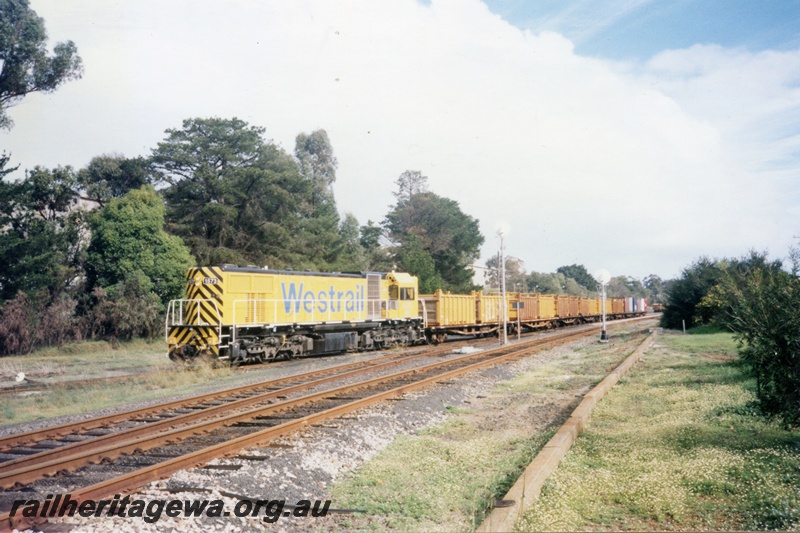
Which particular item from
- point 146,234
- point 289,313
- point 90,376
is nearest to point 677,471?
point 289,313

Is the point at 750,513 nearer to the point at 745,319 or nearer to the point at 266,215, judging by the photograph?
the point at 745,319

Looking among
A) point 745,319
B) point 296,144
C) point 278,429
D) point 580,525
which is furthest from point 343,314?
point 296,144

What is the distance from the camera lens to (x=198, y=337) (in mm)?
17922

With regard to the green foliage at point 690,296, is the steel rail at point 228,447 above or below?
below

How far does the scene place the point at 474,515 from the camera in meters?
5.03

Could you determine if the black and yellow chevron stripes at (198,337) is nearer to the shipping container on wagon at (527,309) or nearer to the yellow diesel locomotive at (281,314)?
the yellow diesel locomotive at (281,314)

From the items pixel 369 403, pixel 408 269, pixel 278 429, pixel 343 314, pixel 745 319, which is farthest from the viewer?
pixel 408 269

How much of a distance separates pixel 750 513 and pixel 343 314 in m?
18.5

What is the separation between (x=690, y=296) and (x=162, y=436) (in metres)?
30.7

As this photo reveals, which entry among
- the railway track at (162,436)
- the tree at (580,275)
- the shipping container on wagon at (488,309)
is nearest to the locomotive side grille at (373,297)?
the shipping container on wagon at (488,309)

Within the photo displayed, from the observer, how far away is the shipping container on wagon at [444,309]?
27344 mm

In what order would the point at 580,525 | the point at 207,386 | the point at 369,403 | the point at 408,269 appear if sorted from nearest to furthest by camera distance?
the point at 580,525
the point at 369,403
the point at 207,386
the point at 408,269

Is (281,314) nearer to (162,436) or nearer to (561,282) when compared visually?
(162,436)

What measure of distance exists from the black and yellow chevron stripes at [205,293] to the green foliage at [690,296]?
24.0 meters
